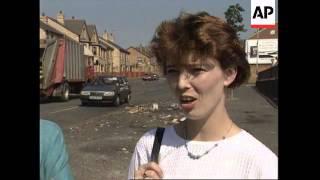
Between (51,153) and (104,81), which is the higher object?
(104,81)

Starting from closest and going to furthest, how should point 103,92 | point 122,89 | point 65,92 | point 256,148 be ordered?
point 256,148 → point 103,92 → point 122,89 → point 65,92

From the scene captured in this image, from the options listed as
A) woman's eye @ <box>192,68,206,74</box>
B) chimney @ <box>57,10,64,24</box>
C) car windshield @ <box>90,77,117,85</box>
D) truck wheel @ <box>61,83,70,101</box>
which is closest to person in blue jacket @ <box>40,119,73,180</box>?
woman's eye @ <box>192,68,206,74</box>

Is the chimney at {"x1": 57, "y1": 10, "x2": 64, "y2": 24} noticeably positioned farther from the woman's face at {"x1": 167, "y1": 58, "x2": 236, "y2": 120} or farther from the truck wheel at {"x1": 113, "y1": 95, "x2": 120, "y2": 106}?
the woman's face at {"x1": 167, "y1": 58, "x2": 236, "y2": 120}

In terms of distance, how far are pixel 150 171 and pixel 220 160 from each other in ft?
0.95

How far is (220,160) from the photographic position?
1.92 metres

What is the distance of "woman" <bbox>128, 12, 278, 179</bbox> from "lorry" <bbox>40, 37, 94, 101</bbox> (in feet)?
62.5

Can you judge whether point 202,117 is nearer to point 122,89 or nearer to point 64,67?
point 122,89

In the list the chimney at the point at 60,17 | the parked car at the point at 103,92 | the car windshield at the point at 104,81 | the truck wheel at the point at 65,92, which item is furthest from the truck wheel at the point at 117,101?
the chimney at the point at 60,17

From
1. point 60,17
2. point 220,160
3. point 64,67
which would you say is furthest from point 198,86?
point 60,17

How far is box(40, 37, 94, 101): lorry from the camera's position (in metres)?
23.4
